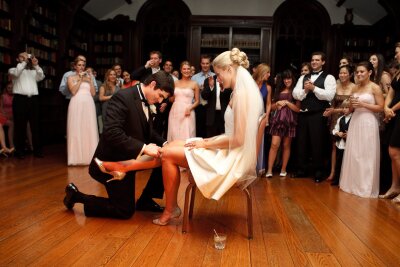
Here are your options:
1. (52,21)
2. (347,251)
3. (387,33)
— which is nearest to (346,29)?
(387,33)

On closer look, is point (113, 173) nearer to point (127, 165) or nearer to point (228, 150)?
point (127, 165)

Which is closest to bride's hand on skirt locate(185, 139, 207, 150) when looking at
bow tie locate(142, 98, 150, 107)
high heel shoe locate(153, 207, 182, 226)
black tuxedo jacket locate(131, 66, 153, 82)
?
bow tie locate(142, 98, 150, 107)

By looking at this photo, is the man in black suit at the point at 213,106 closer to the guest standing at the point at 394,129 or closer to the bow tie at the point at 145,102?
the guest standing at the point at 394,129

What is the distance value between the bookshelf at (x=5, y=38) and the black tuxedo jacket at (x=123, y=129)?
5095 millimetres

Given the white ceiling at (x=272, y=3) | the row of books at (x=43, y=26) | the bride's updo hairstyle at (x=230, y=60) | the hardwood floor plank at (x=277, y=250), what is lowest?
the hardwood floor plank at (x=277, y=250)

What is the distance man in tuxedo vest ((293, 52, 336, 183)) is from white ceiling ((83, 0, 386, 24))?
4.86 metres

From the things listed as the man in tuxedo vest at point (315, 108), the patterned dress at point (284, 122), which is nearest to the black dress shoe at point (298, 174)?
the man in tuxedo vest at point (315, 108)

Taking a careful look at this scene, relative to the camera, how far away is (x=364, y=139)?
399 centimetres

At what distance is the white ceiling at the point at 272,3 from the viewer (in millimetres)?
8666

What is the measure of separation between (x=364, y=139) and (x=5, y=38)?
6.34 m

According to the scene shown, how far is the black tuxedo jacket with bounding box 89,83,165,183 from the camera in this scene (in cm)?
253

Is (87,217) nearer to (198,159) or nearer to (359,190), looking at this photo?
(198,159)

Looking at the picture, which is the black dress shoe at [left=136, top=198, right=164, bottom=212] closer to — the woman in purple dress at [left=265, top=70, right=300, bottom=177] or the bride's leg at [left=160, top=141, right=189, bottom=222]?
the bride's leg at [left=160, top=141, right=189, bottom=222]

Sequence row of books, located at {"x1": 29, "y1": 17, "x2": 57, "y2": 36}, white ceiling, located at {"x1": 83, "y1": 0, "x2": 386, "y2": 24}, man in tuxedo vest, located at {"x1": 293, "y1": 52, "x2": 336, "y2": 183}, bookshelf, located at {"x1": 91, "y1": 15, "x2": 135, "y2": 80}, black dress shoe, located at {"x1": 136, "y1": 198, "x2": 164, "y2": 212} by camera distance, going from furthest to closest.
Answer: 1. bookshelf, located at {"x1": 91, "y1": 15, "x2": 135, "y2": 80}
2. white ceiling, located at {"x1": 83, "y1": 0, "x2": 386, "y2": 24}
3. row of books, located at {"x1": 29, "y1": 17, "x2": 57, "y2": 36}
4. man in tuxedo vest, located at {"x1": 293, "y1": 52, "x2": 336, "y2": 183}
5. black dress shoe, located at {"x1": 136, "y1": 198, "x2": 164, "y2": 212}
